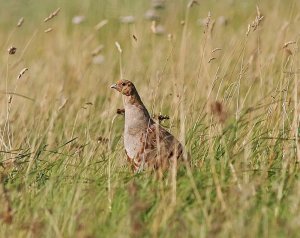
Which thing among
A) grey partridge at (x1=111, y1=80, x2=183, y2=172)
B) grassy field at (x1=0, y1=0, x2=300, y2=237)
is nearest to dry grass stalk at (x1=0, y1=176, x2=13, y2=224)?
grassy field at (x1=0, y1=0, x2=300, y2=237)

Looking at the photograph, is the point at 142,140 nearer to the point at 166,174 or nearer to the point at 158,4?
the point at 166,174

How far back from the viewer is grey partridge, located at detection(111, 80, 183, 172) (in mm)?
5578

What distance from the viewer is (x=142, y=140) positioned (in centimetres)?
584

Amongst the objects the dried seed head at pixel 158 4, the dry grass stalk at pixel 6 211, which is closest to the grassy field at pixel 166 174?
the dry grass stalk at pixel 6 211

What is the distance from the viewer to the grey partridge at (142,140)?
18.3 ft

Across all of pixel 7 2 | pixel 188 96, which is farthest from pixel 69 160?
pixel 7 2

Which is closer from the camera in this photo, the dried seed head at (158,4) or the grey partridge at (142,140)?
the grey partridge at (142,140)

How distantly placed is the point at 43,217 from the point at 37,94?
3.97 m

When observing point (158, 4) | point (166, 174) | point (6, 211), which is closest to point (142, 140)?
point (166, 174)

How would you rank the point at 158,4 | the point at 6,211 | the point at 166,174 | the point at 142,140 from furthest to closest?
the point at 158,4
the point at 142,140
the point at 166,174
the point at 6,211

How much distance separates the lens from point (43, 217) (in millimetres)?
4758

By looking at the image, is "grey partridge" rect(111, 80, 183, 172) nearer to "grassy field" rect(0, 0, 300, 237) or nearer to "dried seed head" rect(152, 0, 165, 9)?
"grassy field" rect(0, 0, 300, 237)

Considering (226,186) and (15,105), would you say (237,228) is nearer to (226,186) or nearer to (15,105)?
(226,186)

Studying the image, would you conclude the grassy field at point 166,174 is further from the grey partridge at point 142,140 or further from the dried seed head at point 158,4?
the dried seed head at point 158,4
